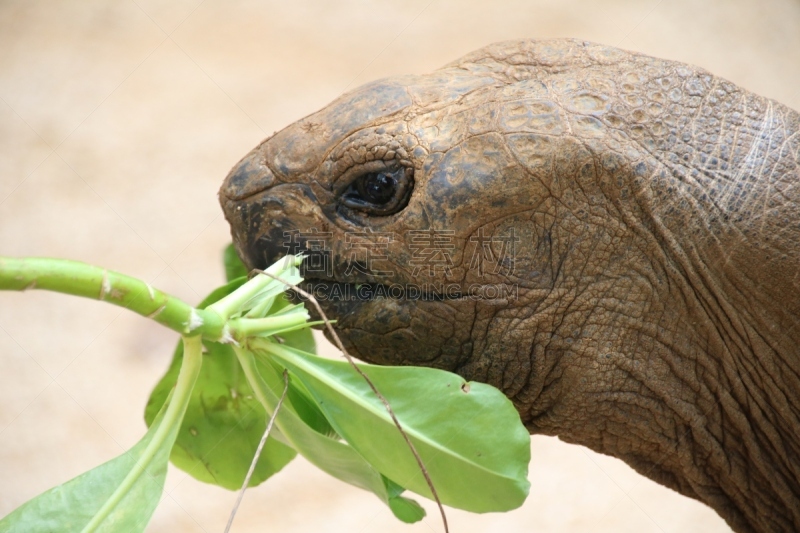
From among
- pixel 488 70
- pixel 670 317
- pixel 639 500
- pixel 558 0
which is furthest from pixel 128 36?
pixel 670 317

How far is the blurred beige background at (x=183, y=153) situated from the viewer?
6.18 metres

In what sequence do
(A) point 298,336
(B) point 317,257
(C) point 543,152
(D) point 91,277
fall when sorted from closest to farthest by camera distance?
(D) point 91,277, (C) point 543,152, (B) point 317,257, (A) point 298,336

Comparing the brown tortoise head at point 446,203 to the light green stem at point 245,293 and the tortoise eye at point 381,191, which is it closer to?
the tortoise eye at point 381,191

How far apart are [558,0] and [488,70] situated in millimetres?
6151

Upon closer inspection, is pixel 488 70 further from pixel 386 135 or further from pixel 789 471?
pixel 789 471

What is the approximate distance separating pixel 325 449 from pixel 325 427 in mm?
152

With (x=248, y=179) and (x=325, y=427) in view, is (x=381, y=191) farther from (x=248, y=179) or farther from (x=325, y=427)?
(x=325, y=427)

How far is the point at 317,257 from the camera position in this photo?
102 inches

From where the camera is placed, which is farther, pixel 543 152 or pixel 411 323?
pixel 411 323

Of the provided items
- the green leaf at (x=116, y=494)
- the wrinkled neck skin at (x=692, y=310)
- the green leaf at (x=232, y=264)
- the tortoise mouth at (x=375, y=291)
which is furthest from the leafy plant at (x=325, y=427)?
the green leaf at (x=232, y=264)

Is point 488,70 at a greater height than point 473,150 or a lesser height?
greater

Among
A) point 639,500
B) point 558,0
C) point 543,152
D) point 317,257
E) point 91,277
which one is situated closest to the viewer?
point 91,277

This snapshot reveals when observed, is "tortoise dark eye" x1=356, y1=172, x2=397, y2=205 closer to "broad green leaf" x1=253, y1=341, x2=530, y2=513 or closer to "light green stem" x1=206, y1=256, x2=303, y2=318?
"light green stem" x1=206, y1=256, x2=303, y2=318

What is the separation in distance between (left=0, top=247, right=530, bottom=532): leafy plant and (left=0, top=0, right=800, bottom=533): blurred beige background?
12.2ft
